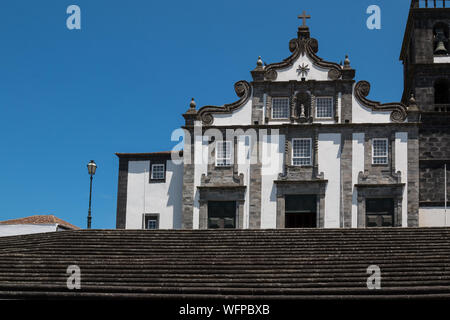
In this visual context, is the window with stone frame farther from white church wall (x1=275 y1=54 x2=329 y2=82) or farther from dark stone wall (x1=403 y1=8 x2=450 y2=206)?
dark stone wall (x1=403 y1=8 x2=450 y2=206)

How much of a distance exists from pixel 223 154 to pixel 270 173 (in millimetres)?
2472

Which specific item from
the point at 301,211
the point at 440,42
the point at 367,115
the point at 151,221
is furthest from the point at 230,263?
the point at 440,42

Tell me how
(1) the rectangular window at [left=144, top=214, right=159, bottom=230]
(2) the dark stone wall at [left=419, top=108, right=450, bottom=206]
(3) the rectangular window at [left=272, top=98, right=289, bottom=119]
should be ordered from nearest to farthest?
(3) the rectangular window at [left=272, top=98, right=289, bottom=119], (1) the rectangular window at [left=144, top=214, right=159, bottom=230], (2) the dark stone wall at [left=419, top=108, right=450, bottom=206]

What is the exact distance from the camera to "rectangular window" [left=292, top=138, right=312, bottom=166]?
1366 inches

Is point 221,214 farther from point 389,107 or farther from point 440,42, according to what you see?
point 440,42

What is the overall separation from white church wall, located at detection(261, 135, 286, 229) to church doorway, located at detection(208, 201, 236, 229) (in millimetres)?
1432

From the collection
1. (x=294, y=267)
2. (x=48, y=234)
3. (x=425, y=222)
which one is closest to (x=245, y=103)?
(x=425, y=222)

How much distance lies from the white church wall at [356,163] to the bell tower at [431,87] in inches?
133

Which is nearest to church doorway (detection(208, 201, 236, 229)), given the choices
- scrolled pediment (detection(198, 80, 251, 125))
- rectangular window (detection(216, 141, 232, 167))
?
rectangular window (detection(216, 141, 232, 167))

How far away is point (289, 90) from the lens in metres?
35.6

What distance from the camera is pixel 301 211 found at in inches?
1337

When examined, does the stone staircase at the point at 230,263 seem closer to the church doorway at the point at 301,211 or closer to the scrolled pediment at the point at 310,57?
the church doorway at the point at 301,211

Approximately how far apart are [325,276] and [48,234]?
10.1 metres

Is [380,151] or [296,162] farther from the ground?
[380,151]
